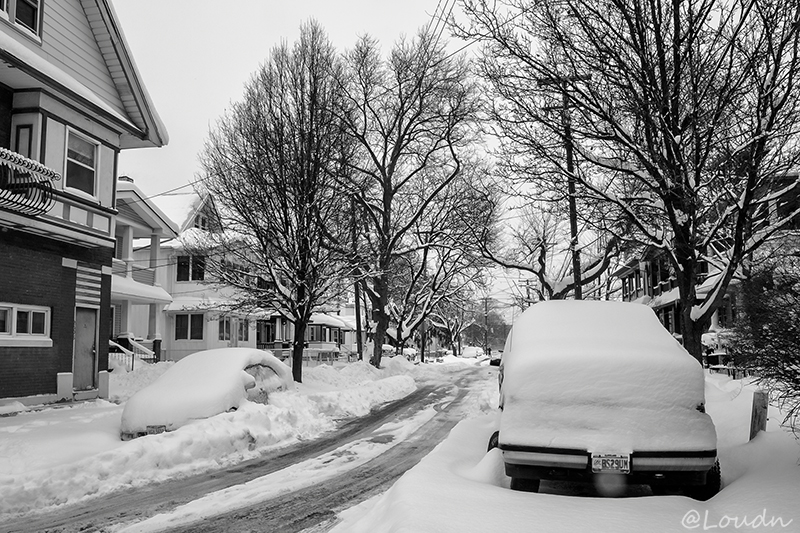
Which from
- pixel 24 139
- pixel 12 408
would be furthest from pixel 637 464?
pixel 24 139

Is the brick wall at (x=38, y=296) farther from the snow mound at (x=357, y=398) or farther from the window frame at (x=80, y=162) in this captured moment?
the snow mound at (x=357, y=398)

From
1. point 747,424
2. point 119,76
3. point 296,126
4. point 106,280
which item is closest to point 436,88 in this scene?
point 296,126

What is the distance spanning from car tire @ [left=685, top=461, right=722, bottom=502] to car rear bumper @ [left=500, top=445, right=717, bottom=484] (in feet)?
1.17

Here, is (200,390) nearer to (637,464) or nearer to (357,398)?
(357,398)

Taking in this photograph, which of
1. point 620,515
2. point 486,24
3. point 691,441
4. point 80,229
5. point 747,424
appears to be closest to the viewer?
point 620,515

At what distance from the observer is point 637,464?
17.9 feet

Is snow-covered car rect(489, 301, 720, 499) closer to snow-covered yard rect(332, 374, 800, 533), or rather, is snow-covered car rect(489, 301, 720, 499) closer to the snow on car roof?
the snow on car roof

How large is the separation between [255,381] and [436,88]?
66.9 ft

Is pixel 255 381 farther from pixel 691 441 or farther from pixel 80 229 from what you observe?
pixel 691 441

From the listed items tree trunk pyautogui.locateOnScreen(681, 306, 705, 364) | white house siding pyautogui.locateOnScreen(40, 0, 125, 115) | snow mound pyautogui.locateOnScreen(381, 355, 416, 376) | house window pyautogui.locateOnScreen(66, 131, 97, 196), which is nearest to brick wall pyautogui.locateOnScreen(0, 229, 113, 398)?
house window pyautogui.locateOnScreen(66, 131, 97, 196)

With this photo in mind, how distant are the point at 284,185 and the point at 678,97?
11448 mm

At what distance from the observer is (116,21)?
1764cm

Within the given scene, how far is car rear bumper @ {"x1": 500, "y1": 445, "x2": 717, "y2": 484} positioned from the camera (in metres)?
5.45

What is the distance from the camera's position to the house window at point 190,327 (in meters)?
36.6
